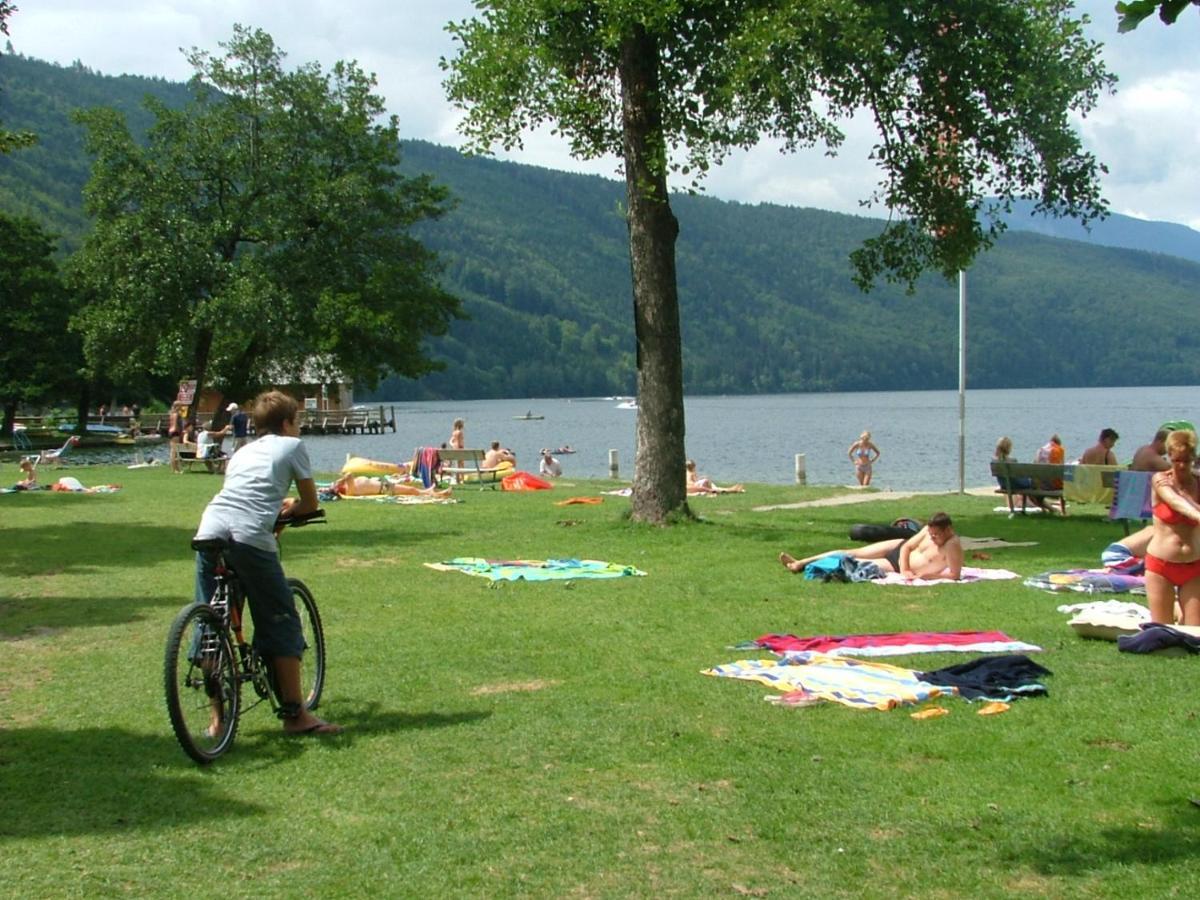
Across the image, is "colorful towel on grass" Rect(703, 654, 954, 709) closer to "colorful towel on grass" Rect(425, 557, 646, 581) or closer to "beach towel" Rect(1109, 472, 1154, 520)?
"colorful towel on grass" Rect(425, 557, 646, 581)

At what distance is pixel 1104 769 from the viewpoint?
5.69 meters

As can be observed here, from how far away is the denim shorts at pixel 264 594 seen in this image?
6312 mm

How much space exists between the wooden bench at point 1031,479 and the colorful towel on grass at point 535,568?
821 cm

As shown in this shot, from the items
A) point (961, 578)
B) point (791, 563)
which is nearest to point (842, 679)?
point (961, 578)

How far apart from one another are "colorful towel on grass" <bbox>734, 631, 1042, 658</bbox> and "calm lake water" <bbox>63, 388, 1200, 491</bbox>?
23116 millimetres

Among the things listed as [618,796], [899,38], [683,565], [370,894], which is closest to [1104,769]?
[618,796]

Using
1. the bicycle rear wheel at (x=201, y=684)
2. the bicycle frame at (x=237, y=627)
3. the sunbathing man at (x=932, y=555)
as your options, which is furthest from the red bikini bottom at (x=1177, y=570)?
the bicycle rear wheel at (x=201, y=684)

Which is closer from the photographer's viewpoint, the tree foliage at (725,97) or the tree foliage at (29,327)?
the tree foliage at (725,97)

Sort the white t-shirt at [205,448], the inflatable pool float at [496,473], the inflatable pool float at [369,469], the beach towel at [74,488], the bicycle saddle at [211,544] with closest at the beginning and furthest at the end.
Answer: the bicycle saddle at [211,544] < the beach towel at [74,488] < the inflatable pool float at [496,473] < the inflatable pool float at [369,469] < the white t-shirt at [205,448]

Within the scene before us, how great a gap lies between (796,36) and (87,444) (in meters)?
58.0

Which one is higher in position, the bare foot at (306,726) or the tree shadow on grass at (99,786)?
the bare foot at (306,726)

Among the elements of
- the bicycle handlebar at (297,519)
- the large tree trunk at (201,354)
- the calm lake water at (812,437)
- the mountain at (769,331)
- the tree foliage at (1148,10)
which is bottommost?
the calm lake water at (812,437)

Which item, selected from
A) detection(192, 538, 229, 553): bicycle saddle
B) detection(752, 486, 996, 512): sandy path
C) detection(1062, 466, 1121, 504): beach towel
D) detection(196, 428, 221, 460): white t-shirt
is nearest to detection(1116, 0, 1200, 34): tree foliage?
detection(192, 538, 229, 553): bicycle saddle

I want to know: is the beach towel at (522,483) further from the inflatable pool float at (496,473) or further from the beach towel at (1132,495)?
the beach towel at (1132,495)
